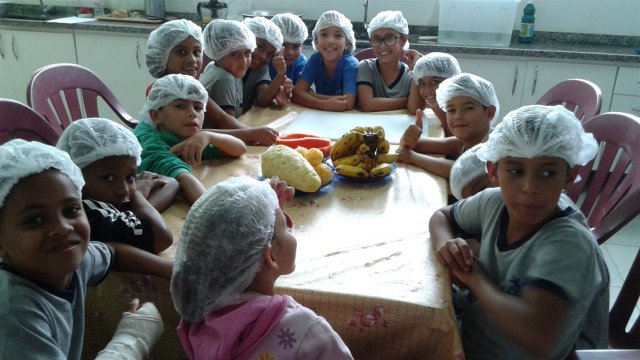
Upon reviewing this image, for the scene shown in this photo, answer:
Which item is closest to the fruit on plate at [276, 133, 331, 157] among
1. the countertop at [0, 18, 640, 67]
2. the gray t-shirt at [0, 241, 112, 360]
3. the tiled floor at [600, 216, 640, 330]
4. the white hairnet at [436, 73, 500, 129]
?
the white hairnet at [436, 73, 500, 129]

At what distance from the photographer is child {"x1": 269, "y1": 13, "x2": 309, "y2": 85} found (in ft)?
8.73

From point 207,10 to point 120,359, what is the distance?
316cm

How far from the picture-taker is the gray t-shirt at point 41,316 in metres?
0.80

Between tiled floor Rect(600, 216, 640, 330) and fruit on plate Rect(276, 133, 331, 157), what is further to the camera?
tiled floor Rect(600, 216, 640, 330)

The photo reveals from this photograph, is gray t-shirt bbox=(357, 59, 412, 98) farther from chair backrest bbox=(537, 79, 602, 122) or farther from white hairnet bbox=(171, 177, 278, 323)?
white hairnet bbox=(171, 177, 278, 323)

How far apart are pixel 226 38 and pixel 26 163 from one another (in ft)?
4.61

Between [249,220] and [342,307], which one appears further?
[342,307]

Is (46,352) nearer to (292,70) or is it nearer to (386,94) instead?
(386,94)

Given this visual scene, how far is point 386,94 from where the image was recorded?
2.46 m

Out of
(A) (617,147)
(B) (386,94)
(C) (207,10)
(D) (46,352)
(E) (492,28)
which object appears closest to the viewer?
(D) (46,352)

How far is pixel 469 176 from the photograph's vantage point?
1346 millimetres

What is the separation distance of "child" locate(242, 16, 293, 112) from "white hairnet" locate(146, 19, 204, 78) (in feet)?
1.18

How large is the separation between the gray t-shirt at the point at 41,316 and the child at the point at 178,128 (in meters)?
0.61

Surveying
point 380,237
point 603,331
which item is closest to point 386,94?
point 380,237
